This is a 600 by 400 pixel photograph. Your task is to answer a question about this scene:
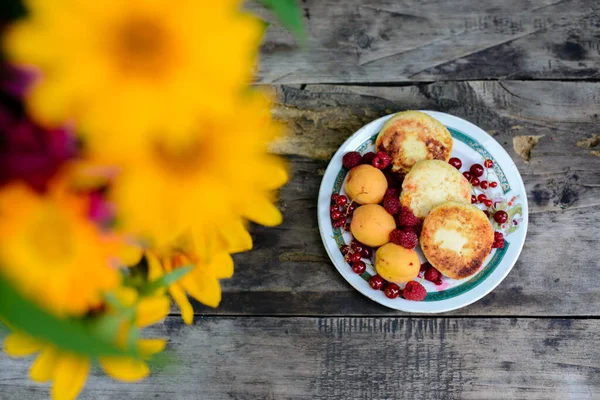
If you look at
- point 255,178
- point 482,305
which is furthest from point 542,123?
point 255,178

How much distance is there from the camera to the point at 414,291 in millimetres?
900

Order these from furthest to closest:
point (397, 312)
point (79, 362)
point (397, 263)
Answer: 1. point (397, 312)
2. point (397, 263)
3. point (79, 362)

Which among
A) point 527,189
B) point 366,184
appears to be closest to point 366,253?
point 366,184

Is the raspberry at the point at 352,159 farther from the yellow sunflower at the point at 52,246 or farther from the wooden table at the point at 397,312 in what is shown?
the yellow sunflower at the point at 52,246

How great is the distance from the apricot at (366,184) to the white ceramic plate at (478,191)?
0.05 m

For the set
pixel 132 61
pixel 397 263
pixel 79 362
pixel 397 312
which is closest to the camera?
A: pixel 132 61

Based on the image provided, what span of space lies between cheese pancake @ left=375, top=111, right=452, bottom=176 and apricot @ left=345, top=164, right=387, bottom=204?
49mm

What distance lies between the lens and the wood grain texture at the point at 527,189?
99 cm

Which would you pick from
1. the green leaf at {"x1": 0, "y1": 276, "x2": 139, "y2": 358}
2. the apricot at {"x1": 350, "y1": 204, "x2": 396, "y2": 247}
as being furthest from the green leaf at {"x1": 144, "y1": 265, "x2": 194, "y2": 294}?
the apricot at {"x1": 350, "y1": 204, "x2": 396, "y2": 247}

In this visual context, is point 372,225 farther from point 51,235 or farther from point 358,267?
point 51,235

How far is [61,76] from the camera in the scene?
0.68ft

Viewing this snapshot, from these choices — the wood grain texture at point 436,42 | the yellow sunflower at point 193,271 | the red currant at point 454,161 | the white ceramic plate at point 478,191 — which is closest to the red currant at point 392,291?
the white ceramic plate at point 478,191

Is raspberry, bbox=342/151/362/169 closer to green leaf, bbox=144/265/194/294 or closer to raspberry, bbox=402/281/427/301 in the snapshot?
raspberry, bbox=402/281/427/301

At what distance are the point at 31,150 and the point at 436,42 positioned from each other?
3.07 feet
